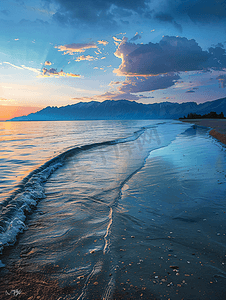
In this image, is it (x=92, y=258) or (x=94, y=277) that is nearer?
(x=94, y=277)

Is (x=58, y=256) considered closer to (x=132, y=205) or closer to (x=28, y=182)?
(x=132, y=205)

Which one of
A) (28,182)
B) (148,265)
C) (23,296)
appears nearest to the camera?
(23,296)

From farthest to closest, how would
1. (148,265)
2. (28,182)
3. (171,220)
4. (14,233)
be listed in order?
(28,182) < (171,220) < (14,233) < (148,265)

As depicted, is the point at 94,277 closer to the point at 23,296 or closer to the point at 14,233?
the point at 23,296

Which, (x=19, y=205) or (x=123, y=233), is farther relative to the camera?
(x=19, y=205)

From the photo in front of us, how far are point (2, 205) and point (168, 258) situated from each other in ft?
15.9

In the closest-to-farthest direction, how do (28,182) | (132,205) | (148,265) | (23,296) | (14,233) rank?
(23,296)
(148,265)
(14,233)
(132,205)
(28,182)

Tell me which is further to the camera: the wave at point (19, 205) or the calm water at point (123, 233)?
the wave at point (19, 205)

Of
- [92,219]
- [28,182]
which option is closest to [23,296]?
[92,219]

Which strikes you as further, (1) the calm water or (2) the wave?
(2) the wave

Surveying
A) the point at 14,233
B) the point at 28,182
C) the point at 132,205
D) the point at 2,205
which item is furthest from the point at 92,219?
the point at 28,182

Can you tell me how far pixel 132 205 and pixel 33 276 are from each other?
301 centimetres

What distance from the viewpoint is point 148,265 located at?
2.75m

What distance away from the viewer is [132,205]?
502cm
